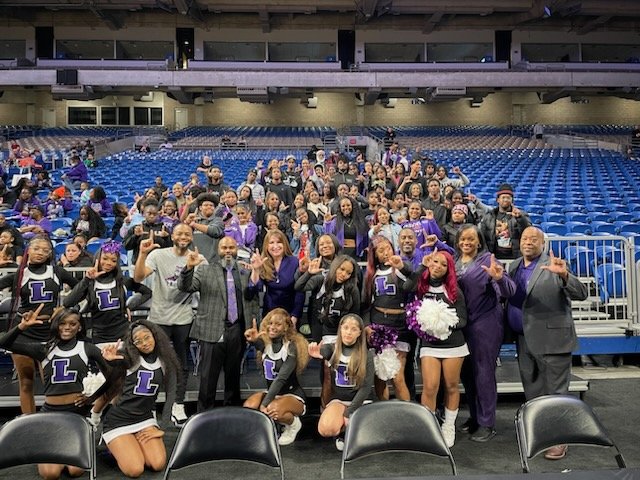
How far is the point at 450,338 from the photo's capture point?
4.07 metres

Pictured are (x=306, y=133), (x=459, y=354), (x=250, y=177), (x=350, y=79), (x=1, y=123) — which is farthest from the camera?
(x=1, y=123)

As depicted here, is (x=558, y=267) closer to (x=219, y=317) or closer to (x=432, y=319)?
(x=432, y=319)

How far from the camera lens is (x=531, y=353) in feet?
13.1

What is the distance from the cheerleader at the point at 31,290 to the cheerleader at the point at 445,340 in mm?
2703

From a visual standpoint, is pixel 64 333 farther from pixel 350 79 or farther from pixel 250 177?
pixel 350 79

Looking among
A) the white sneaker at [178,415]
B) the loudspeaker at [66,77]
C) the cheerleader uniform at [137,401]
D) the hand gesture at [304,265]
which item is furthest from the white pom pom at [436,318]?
the loudspeaker at [66,77]

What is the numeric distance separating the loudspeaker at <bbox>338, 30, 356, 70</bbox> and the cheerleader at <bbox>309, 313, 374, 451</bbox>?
24071 mm

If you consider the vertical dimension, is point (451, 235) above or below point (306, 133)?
below

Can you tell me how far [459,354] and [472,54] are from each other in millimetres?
25587

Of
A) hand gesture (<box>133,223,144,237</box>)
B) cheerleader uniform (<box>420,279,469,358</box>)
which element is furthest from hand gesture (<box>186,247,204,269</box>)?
cheerleader uniform (<box>420,279,469,358</box>)

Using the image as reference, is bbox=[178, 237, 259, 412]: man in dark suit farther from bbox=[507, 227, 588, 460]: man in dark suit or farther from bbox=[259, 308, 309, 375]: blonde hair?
bbox=[507, 227, 588, 460]: man in dark suit

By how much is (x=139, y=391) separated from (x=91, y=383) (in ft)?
1.18

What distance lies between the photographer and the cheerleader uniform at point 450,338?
4.07m

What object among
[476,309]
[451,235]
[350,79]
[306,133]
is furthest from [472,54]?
[476,309]
